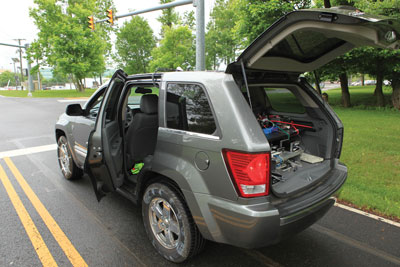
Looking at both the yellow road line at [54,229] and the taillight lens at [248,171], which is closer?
the taillight lens at [248,171]

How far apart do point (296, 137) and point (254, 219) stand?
181 centimetres

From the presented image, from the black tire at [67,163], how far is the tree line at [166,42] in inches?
408

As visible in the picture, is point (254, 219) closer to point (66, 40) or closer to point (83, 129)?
point (83, 129)

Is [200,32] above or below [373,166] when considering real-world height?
above

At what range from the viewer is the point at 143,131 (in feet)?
10.9

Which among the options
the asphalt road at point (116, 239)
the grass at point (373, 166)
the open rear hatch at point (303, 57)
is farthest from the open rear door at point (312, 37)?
the asphalt road at point (116, 239)

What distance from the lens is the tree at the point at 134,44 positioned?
38.2m

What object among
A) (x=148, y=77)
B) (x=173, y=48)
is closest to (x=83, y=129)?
(x=148, y=77)

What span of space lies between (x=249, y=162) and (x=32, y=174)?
4.72 m

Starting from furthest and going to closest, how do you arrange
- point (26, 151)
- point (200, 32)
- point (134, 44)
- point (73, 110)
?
1. point (134, 44)
2. point (200, 32)
3. point (26, 151)
4. point (73, 110)

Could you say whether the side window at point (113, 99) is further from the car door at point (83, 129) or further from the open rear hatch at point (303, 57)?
the open rear hatch at point (303, 57)

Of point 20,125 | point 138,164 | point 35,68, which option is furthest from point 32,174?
point 35,68

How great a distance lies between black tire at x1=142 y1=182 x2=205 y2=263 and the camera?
7.79 ft

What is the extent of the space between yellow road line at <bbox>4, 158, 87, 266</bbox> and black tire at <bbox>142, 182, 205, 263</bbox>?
0.74 m
